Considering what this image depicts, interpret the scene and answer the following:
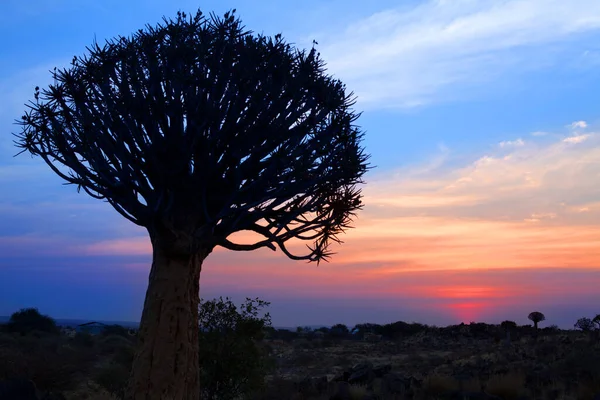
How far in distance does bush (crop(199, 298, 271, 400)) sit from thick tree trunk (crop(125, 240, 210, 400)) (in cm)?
238

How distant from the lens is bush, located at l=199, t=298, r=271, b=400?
12.2 m

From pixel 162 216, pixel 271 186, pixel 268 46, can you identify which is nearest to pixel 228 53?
pixel 268 46

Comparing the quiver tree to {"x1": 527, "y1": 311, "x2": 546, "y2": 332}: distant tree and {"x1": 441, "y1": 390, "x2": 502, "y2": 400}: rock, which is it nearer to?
{"x1": 441, "y1": 390, "x2": 502, "y2": 400}: rock

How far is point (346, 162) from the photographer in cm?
1079

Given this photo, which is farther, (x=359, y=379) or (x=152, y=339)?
(x=359, y=379)

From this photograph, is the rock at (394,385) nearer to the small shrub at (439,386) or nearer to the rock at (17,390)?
the small shrub at (439,386)

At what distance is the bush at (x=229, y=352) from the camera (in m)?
12.2

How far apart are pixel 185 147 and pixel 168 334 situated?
10.2ft

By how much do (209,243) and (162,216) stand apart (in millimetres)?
950

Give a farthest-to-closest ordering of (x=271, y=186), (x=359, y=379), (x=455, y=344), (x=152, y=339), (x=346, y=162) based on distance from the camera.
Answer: (x=455, y=344) < (x=359, y=379) < (x=346, y=162) < (x=271, y=186) < (x=152, y=339)

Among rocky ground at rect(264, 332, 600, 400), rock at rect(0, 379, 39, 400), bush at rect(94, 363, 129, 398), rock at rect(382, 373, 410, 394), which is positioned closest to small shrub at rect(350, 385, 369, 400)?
rocky ground at rect(264, 332, 600, 400)

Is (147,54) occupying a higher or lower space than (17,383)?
higher

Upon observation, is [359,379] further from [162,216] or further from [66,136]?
[66,136]

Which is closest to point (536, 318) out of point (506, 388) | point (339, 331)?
point (339, 331)
